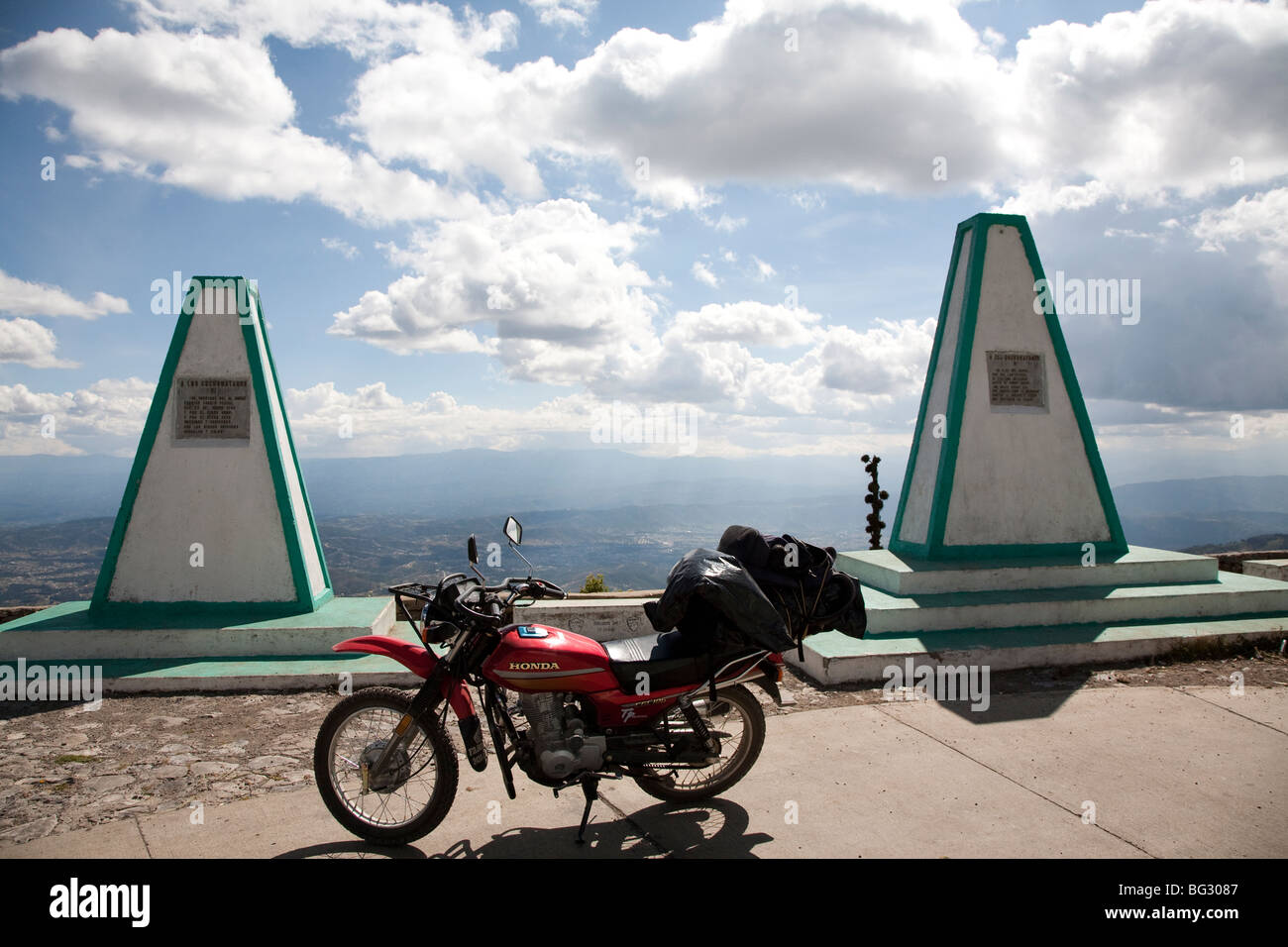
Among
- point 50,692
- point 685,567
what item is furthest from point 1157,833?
point 50,692

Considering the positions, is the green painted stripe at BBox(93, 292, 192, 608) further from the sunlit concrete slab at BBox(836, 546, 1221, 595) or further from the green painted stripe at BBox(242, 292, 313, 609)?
the sunlit concrete slab at BBox(836, 546, 1221, 595)

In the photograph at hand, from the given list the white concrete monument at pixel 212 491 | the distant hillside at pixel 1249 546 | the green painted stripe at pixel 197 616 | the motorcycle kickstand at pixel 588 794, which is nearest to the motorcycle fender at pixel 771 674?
the motorcycle kickstand at pixel 588 794

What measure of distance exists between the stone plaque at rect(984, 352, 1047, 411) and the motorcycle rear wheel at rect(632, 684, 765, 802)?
5.85 meters

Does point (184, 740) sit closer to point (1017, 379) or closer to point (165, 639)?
point (165, 639)

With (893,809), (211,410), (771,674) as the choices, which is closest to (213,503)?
(211,410)

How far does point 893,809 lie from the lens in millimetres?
3777

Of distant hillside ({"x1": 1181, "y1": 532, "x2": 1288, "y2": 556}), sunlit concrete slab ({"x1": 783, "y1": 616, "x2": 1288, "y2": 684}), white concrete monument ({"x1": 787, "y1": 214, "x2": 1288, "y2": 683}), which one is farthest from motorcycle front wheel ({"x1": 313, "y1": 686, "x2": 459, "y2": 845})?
distant hillside ({"x1": 1181, "y1": 532, "x2": 1288, "y2": 556})

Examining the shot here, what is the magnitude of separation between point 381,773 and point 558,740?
0.78 m

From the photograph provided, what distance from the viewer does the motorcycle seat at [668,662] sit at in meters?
3.54

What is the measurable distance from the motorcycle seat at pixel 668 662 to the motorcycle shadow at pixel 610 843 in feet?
2.19

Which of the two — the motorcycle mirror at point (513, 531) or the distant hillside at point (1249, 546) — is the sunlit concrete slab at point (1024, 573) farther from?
the motorcycle mirror at point (513, 531)

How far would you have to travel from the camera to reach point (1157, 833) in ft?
11.6
